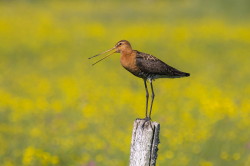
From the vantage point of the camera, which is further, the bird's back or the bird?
the bird's back

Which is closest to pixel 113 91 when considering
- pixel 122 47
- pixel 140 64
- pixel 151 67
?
pixel 151 67

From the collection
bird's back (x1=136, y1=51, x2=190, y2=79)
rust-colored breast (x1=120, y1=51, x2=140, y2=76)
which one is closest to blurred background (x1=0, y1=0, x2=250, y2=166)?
bird's back (x1=136, y1=51, x2=190, y2=79)

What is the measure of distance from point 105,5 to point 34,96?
2730 centimetres

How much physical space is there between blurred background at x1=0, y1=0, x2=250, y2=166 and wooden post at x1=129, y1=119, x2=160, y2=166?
2352mm

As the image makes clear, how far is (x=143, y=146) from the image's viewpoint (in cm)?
550

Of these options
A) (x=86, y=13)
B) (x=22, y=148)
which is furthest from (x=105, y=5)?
(x=22, y=148)

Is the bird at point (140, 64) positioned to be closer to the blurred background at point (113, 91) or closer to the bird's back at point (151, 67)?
the bird's back at point (151, 67)

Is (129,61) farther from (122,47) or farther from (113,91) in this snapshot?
(113,91)

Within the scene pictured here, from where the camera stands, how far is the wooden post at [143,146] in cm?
550

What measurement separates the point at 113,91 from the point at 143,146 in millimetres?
9037

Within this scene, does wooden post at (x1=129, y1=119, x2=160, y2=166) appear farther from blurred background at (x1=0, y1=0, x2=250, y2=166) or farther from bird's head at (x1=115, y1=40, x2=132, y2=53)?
blurred background at (x1=0, y1=0, x2=250, y2=166)

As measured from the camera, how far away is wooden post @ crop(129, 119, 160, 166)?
18.0 ft

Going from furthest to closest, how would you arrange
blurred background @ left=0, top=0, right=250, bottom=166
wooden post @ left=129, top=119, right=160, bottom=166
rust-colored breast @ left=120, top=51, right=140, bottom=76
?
blurred background @ left=0, top=0, right=250, bottom=166, rust-colored breast @ left=120, top=51, right=140, bottom=76, wooden post @ left=129, top=119, right=160, bottom=166

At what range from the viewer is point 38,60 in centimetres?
2022
